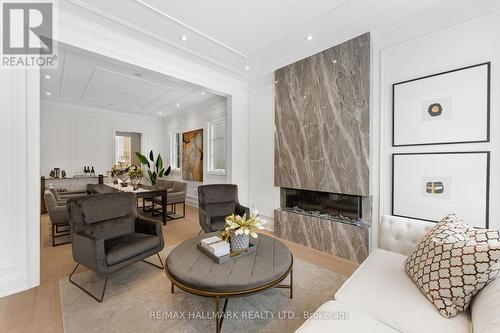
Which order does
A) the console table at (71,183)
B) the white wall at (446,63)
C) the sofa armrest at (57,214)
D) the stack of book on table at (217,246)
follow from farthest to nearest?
the console table at (71,183)
the sofa armrest at (57,214)
the white wall at (446,63)
the stack of book on table at (217,246)

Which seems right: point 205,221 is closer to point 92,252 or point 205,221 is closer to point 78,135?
point 92,252

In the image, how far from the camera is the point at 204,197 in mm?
3479

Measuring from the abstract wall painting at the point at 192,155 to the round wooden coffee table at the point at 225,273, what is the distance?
164 inches

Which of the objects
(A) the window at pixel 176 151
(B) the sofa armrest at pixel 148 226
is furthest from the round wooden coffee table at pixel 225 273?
(A) the window at pixel 176 151

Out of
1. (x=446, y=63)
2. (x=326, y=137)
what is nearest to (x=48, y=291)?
(x=326, y=137)

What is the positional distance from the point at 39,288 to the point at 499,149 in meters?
4.74

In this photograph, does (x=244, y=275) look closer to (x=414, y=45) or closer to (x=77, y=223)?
(x=77, y=223)

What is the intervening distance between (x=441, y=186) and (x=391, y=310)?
181 centimetres

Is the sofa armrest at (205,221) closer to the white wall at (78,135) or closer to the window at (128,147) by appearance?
the white wall at (78,135)

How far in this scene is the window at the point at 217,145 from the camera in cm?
552

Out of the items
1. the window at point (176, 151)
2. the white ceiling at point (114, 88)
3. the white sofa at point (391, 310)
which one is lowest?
the white sofa at point (391, 310)

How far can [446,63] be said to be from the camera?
2.32 metres

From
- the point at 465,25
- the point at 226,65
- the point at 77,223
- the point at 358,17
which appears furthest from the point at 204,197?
the point at 465,25

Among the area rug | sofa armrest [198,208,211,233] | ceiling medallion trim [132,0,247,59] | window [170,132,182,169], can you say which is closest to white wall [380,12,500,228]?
the area rug
